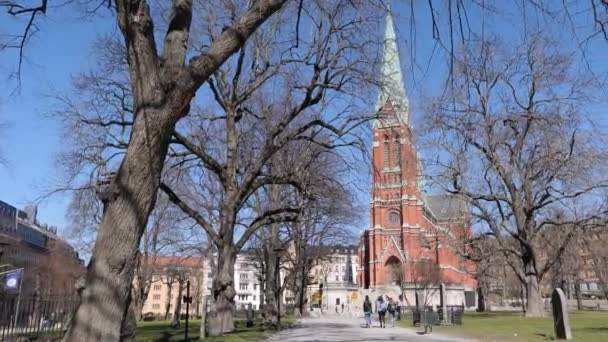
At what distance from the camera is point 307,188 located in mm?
20328

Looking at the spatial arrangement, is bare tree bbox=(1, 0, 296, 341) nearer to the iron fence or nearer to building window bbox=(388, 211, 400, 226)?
the iron fence

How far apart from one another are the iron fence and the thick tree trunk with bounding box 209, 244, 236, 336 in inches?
178

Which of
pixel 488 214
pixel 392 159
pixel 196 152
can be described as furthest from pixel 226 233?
pixel 392 159

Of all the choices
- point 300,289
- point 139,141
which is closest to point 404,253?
point 300,289

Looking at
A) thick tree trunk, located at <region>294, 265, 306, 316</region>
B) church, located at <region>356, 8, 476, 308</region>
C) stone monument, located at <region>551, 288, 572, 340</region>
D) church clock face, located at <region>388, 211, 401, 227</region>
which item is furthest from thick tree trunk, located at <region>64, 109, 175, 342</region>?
church clock face, located at <region>388, 211, 401, 227</region>

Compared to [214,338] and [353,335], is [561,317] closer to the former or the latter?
[353,335]

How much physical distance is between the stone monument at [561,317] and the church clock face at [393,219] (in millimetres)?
69387

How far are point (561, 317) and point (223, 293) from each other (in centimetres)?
1039

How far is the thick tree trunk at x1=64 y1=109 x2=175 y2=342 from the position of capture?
5.01 metres

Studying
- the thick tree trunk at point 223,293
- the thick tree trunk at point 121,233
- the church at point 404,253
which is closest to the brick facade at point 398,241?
the church at point 404,253

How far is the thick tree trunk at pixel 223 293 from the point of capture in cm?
1727

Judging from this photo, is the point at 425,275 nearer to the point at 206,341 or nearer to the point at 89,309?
the point at 206,341

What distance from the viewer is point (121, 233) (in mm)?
5289

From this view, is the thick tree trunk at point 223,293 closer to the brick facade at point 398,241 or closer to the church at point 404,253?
the church at point 404,253
